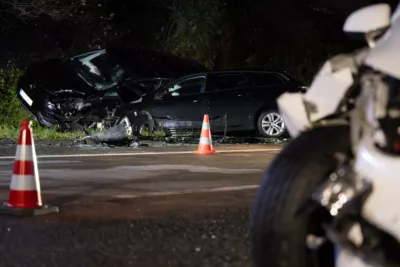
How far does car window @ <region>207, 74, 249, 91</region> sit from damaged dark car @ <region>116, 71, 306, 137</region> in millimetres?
40

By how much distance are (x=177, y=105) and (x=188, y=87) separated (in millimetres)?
535

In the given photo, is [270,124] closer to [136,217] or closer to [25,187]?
[136,217]

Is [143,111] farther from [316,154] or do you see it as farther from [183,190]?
[316,154]

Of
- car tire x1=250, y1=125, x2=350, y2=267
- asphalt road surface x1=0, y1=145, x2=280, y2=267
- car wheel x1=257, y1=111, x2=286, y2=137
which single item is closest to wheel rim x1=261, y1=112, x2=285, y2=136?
car wheel x1=257, y1=111, x2=286, y2=137

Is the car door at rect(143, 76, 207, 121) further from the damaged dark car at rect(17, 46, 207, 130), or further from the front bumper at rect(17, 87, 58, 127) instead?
the front bumper at rect(17, 87, 58, 127)

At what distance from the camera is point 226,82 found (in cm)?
1614

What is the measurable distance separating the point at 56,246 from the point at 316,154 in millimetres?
2807

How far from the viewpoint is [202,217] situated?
6254mm

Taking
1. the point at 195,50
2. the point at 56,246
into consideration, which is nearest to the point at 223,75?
the point at 195,50

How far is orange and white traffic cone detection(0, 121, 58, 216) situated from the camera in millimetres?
6254

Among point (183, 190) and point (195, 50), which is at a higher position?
point (195, 50)

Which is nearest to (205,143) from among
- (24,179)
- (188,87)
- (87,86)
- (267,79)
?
(188,87)

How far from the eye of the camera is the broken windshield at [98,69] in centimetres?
1672

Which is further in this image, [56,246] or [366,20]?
[56,246]
